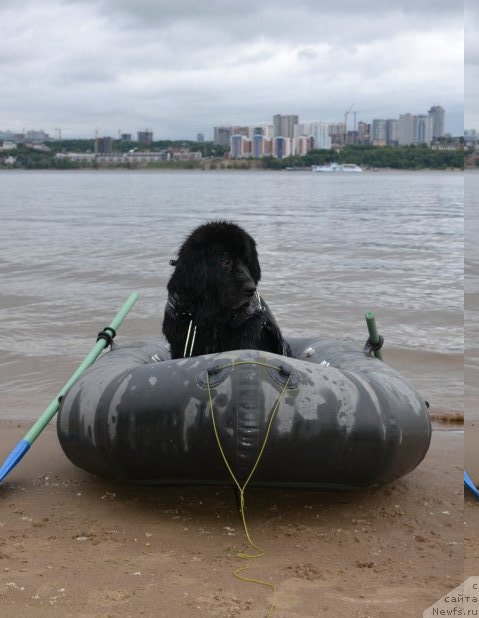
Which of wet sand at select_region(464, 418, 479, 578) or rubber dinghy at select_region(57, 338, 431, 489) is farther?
rubber dinghy at select_region(57, 338, 431, 489)

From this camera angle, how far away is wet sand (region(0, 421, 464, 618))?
3678 mm

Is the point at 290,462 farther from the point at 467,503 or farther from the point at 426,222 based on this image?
the point at 426,222

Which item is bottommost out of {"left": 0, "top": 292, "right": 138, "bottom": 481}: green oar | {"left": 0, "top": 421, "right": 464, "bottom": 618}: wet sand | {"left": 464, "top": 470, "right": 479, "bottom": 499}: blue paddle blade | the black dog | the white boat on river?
{"left": 0, "top": 421, "right": 464, "bottom": 618}: wet sand

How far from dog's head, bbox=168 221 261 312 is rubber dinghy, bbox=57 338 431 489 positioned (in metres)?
0.80

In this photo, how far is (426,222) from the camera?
3036 cm

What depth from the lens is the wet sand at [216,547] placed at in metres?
3.68

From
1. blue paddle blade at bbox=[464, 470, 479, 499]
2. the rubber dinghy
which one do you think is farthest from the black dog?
blue paddle blade at bbox=[464, 470, 479, 499]

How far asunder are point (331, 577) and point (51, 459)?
2.48 meters

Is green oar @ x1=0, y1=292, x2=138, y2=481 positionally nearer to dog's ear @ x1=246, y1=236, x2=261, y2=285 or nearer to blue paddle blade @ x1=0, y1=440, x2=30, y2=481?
blue paddle blade @ x1=0, y1=440, x2=30, y2=481

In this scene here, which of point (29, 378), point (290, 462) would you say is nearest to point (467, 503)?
point (290, 462)

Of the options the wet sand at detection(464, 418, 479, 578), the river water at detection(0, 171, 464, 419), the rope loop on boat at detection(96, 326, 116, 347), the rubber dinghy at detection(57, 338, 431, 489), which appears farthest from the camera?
the river water at detection(0, 171, 464, 419)

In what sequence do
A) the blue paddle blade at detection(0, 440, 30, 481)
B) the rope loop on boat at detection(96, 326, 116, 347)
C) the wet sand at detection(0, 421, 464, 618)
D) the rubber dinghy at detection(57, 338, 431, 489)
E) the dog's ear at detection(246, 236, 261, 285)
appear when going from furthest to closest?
the rope loop on boat at detection(96, 326, 116, 347)
the dog's ear at detection(246, 236, 261, 285)
the blue paddle blade at detection(0, 440, 30, 481)
the rubber dinghy at detection(57, 338, 431, 489)
the wet sand at detection(0, 421, 464, 618)

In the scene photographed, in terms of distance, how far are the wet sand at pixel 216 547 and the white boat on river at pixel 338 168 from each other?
137173 mm

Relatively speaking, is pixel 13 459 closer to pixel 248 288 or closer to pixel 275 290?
pixel 248 288
